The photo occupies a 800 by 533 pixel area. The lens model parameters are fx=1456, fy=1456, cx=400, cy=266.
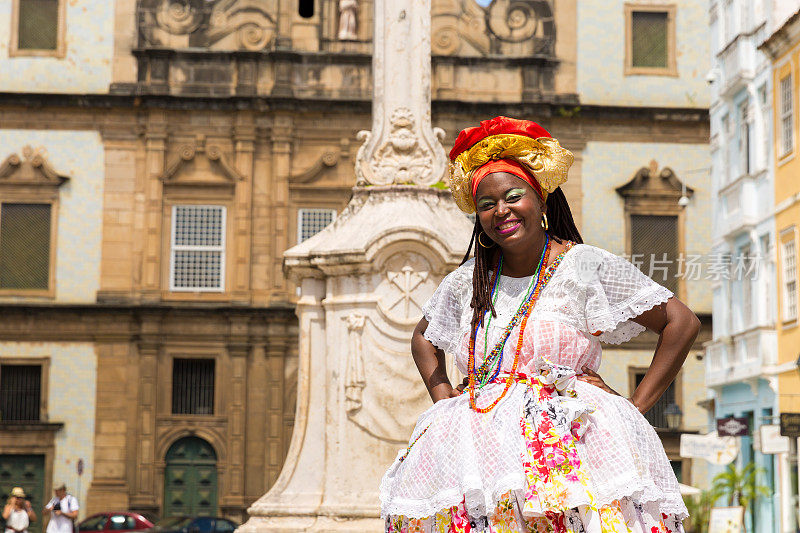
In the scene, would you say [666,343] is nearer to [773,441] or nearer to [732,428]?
[773,441]

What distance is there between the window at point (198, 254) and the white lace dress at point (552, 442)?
96.0 feet

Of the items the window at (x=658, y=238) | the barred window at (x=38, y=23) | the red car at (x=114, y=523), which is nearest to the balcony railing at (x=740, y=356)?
the window at (x=658, y=238)

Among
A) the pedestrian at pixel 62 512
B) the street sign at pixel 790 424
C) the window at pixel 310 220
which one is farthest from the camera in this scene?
the window at pixel 310 220

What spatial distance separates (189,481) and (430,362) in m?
28.6

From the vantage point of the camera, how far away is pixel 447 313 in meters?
4.54

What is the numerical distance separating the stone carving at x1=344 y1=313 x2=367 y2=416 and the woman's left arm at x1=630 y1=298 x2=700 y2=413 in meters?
5.09

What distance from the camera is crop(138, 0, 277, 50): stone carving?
34.4m

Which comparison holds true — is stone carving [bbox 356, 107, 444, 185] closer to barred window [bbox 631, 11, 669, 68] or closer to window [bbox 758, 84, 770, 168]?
window [bbox 758, 84, 770, 168]

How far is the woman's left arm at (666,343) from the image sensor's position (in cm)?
417

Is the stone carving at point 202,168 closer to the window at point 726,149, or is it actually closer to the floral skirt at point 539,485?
the window at point 726,149

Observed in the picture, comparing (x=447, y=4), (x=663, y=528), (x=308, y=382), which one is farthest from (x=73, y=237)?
(x=663, y=528)

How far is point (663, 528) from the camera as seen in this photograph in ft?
13.2

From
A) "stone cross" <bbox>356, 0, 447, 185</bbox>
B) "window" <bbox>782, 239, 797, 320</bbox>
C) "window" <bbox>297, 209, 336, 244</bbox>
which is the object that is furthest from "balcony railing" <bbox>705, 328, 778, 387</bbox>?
"stone cross" <bbox>356, 0, 447, 185</bbox>

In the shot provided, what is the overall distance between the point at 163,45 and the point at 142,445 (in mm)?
9413
